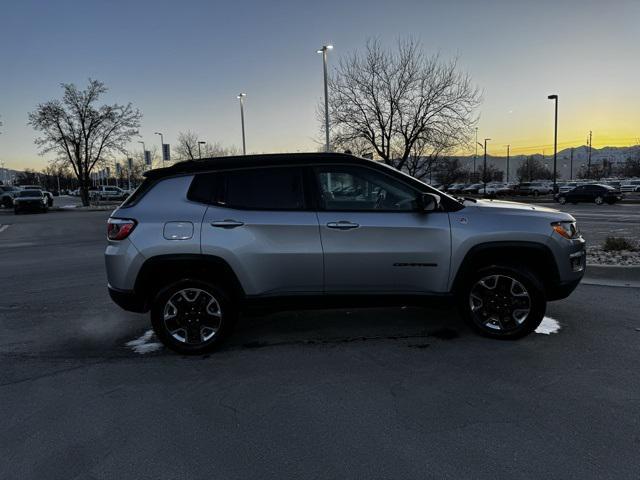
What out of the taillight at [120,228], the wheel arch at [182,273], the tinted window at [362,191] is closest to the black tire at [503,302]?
the tinted window at [362,191]

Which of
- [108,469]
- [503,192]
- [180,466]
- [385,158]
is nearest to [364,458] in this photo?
[180,466]

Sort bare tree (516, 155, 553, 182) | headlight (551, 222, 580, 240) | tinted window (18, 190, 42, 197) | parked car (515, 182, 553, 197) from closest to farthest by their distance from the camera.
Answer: headlight (551, 222, 580, 240) → tinted window (18, 190, 42, 197) → parked car (515, 182, 553, 197) → bare tree (516, 155, 553, 182)

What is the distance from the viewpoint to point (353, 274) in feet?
14.5

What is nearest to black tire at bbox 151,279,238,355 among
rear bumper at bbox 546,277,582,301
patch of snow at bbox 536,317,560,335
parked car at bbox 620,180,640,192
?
rear bumper at bbox 546,277,582,301

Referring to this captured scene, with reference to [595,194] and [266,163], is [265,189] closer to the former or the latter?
[266,163]

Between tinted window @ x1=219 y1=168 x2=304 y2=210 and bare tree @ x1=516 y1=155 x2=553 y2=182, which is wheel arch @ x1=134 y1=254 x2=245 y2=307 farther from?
bare tree @ x1=516 y1=155 x2=553 y2=182

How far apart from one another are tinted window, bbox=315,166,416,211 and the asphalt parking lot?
138 centimetres

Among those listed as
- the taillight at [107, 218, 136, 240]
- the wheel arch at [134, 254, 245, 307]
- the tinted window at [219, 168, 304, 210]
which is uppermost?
the tinted window at [219, 168, 304, 210]

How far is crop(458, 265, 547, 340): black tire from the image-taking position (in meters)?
4.50

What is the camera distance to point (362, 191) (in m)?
4.49

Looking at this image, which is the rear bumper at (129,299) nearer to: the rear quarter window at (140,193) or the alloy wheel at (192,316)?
the alloy wheel at (192,316)

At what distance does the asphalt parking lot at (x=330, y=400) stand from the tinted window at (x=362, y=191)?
1.38 meters

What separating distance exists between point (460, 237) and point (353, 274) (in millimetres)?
1068

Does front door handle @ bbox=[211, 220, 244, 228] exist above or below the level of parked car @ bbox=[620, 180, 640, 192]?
above
